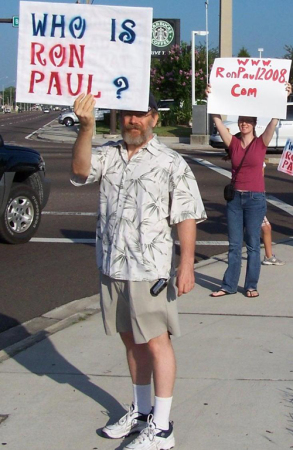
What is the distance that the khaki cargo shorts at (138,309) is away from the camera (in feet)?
12.6

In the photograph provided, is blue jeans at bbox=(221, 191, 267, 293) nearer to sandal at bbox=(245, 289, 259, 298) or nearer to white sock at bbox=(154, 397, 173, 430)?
sandal at bbox=(245, 289, 259, 298)

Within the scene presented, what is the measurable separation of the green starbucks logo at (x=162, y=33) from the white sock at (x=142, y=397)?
4624cm

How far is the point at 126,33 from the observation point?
392cm

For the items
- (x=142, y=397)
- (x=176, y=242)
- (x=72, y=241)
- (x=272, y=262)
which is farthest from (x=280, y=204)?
(x=142, y=397)

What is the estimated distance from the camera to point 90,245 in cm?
984

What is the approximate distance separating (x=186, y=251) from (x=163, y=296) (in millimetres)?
261

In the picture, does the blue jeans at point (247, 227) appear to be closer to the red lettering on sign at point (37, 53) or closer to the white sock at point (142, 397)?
the white sock at point (142, 397)

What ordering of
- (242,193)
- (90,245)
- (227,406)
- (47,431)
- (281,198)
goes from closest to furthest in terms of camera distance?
(47,431) → (227,406) → (242,193) → (90,245) → (281,198)

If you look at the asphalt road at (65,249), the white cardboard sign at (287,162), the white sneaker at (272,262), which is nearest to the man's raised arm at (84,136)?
the asphalt road at (65,249)

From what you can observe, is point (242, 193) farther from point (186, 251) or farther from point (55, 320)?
point (186, 251)

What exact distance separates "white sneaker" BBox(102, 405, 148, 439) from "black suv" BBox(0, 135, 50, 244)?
5.74 metres

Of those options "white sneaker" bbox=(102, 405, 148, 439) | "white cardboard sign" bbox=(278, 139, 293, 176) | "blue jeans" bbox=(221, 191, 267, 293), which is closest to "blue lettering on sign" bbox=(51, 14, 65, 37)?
"white sneaker" bbox=(102, 405, 148, 439)

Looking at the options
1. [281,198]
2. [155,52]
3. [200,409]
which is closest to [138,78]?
[200,409]

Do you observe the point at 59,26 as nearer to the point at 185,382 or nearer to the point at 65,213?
the point at 185,382
